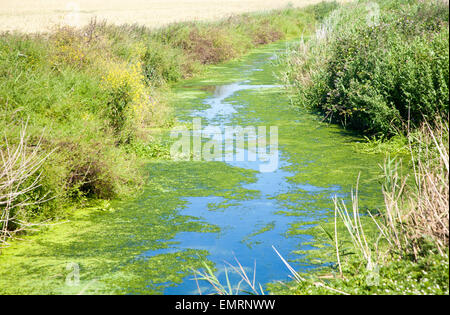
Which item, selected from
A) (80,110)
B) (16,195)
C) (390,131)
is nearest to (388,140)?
(390,131)

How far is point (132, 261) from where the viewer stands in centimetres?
539

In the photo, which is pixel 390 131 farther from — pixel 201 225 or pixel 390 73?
pixel 201 225

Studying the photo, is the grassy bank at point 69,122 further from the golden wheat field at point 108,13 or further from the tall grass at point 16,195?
the golden wheat field at point 108,13

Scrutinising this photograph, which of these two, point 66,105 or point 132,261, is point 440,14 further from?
point 132,261

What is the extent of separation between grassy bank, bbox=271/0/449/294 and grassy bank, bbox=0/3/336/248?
279 centimetres

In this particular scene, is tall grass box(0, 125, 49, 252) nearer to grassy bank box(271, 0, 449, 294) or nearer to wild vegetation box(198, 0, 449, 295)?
wild vegetation box(198, 0, 449, 295)

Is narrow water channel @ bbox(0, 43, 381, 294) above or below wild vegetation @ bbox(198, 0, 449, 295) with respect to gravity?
below

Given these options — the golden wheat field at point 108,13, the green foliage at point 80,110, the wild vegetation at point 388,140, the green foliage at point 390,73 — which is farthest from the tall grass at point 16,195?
the golden wheat field at point 108,13

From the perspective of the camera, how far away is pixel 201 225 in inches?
252

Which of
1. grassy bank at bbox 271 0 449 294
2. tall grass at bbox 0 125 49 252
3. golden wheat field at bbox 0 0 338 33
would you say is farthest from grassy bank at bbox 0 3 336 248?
golden wheat field at bbox 0 0 338 33

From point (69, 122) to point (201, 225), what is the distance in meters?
3.15

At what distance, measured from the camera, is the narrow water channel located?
5.10 metres

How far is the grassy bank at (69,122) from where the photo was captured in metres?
6.14
